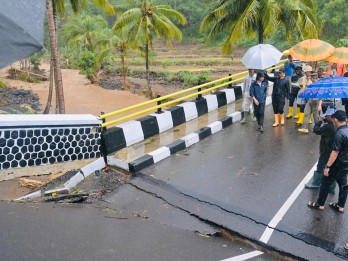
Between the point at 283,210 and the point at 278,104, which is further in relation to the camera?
the point at 278,104

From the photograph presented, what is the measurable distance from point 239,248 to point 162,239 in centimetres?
100

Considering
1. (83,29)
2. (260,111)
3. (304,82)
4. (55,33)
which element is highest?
(83,29)

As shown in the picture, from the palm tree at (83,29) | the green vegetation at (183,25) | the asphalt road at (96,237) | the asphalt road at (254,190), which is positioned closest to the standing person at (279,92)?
the asphalt road at (254,190)

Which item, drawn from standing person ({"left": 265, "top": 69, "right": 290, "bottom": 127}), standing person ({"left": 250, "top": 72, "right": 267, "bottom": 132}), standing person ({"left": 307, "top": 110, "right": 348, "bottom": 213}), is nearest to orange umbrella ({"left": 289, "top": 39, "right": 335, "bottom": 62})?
standing person ({"left": 265, "top": 69, "right": 290, "bottom": 127})

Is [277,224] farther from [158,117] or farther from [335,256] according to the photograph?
[158,117]

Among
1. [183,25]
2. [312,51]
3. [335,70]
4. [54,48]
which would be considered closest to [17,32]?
[312,51]

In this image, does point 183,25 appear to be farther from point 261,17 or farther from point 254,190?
point 254,190

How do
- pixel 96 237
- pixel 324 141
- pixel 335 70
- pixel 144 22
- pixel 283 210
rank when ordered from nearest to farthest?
pixel 96 237 < pixel 283 210 < pixel 324 141 < pixel 335 70 < pixel 144 22

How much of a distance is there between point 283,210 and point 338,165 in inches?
39.8

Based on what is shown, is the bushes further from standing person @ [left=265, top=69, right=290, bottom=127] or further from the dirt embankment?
standing person @ [left=265, top=69, right=290, bottom=127]

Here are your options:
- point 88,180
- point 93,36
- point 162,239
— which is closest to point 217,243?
point 162,239

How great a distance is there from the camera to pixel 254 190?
6.52 m

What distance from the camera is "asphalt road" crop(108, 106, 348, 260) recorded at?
5262 millimetres

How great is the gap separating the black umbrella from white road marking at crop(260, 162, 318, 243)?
3905mm
